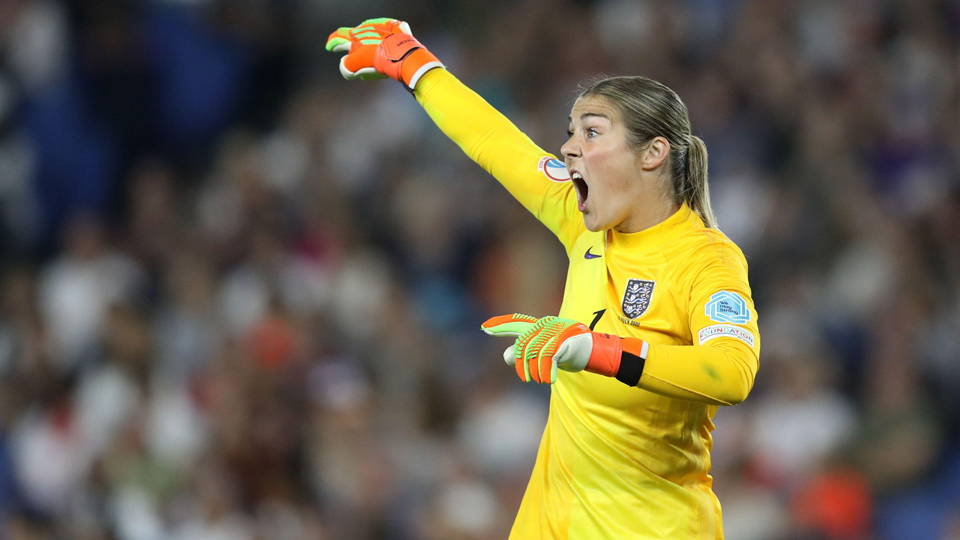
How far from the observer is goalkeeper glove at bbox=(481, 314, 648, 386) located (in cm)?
242

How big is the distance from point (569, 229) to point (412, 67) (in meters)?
0.69

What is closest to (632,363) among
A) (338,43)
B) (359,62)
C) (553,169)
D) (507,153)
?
(553,169)

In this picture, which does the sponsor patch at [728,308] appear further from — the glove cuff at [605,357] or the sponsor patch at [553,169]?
the sponsor patch at [553,169]

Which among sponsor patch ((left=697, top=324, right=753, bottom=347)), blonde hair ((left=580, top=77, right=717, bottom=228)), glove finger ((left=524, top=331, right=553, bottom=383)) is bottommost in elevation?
glove finger ((left=524, top=331, right=553, bottom=383))

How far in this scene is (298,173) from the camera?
757 cm

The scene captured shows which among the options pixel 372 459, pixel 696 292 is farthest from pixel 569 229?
pixel 372 459

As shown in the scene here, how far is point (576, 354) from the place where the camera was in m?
2.43

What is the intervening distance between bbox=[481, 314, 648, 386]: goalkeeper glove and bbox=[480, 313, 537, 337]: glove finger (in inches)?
1.9

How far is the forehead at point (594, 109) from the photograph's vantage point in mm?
2887

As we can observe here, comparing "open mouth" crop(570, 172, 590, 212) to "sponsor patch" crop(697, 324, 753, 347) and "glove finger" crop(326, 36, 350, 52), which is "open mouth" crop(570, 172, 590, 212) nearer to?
"sponsor patch" crop(697, 324, 753, 347)

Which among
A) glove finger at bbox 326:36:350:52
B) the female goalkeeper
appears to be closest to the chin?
the female goalkeeper

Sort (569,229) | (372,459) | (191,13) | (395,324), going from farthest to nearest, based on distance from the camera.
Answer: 1. (191,13)
2. (395,324)
3. (372,459)
4. (569,229)

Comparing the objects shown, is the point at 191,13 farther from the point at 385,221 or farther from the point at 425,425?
the point at 425,425

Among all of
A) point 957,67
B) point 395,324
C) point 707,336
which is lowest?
point 707,336
